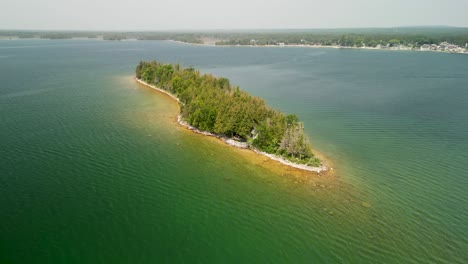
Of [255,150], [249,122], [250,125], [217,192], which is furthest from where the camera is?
[250,125]

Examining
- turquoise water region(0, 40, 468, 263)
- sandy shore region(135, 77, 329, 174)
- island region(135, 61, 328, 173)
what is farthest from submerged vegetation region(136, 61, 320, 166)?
turquoise water region(0, 40, 468, 263)

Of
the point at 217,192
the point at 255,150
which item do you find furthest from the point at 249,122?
the point at 217,192

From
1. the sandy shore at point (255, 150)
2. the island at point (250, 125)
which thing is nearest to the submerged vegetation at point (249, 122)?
the island at point (250, 125)

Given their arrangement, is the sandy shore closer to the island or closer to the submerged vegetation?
the island

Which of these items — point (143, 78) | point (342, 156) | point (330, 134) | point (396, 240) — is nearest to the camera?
point (396, 240)

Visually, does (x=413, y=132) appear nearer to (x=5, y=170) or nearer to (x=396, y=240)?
(x=396, y=240)

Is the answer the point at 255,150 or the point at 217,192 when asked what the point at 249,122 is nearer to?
the point at 255,150

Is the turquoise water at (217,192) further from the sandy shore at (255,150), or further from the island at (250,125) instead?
the island at (250,125)

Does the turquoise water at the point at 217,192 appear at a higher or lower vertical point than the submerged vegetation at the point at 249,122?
lower

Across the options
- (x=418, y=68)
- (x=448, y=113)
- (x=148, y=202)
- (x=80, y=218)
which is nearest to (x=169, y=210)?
(x=148, y=202)
